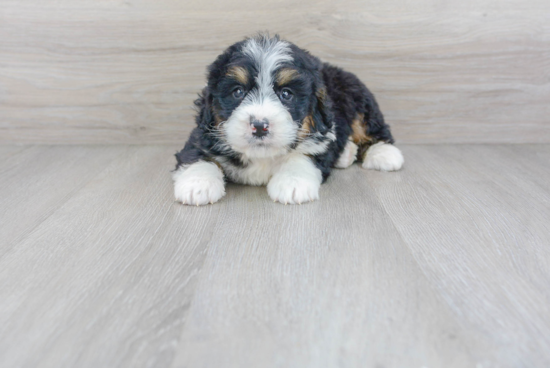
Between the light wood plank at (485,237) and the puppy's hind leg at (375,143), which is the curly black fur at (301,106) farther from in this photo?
the light wood plank at (485,237)

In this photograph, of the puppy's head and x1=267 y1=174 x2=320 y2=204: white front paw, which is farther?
x1=267 y1=174 x2=320 y2=204: white front paw

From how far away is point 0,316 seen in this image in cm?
125

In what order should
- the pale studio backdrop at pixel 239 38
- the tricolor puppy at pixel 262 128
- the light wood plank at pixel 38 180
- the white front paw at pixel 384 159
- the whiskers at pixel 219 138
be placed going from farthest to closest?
1. the pale studio backdrop at pixel 239 38
2. the white front paw at pixel 384 159
3. the whiskers at pixel 219 138
4. the tricolor puppy at pixel 262 128
5. the light wood plank at pixel 38 180

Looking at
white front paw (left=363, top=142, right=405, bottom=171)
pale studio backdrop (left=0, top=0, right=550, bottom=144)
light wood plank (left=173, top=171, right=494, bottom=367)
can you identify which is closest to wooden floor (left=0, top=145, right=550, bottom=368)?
light wood plank (left=173, top=171, right=494, bottom=367)

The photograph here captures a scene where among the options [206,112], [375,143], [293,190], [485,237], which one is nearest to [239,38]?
[206,112]

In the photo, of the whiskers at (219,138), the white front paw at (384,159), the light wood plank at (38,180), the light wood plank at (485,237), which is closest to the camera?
the light wood plank at (485,237)

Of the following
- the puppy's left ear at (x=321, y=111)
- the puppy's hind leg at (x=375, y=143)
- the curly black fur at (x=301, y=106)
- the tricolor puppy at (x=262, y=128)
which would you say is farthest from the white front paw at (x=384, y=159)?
the puppy's left ear at (x=321, y=111)

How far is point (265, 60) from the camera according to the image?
→ 6.62ft

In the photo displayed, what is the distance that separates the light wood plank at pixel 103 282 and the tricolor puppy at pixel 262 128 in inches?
10.5

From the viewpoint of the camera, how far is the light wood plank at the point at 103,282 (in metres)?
1.12

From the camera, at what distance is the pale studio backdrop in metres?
2.95

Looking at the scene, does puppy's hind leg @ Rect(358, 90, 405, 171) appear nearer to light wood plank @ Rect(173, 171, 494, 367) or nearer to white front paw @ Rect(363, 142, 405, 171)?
white front paw @ Rect(363, 142, 405, 171)

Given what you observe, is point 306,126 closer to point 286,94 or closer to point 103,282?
point 286,94

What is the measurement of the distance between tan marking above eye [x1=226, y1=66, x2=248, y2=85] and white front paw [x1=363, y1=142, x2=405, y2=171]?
3.31 feet
